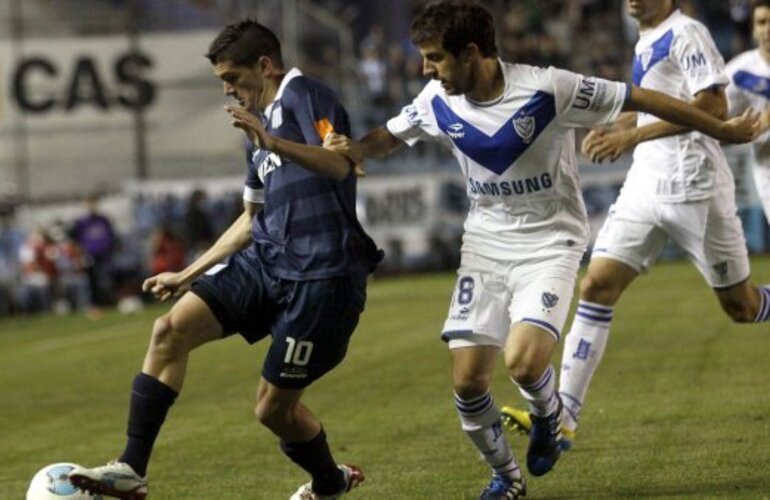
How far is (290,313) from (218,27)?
85.2 feet

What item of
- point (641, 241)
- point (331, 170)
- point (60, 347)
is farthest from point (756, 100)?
point (60, 347)

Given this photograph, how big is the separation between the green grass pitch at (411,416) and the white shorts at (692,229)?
972 mm

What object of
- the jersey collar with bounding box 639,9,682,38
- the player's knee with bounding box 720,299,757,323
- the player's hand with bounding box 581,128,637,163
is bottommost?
the player's knee with bounding box 720,299,757,323

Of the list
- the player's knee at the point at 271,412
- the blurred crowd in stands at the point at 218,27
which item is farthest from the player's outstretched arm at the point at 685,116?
the blurred crowd in stands at the point at 218,27

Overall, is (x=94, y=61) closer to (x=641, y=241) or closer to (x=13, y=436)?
(x=13, y=436)

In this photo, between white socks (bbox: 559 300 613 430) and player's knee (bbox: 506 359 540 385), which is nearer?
player's knee (bbox: 506 359 540 385)

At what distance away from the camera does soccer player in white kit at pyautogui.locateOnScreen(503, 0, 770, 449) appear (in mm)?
9797

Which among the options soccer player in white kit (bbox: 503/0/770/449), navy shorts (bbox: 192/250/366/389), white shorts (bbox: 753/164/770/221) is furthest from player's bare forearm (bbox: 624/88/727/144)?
navy shorts (bbox: 192/250/366/389)

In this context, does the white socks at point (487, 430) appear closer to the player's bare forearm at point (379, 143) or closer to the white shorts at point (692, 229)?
the player's bare forearm at point (379, 143)

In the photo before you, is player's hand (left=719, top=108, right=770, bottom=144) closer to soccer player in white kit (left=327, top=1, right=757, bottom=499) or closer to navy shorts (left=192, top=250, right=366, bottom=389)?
soccer player in white kit (left=327, top=1, right=757, bottom=499)

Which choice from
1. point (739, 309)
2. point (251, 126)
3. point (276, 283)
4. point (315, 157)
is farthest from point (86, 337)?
point (251, 126)

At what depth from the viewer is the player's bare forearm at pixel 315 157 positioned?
23.9 ft

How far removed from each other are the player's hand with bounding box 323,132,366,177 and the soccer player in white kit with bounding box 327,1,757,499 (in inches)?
5.3

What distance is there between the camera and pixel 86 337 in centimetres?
2286
